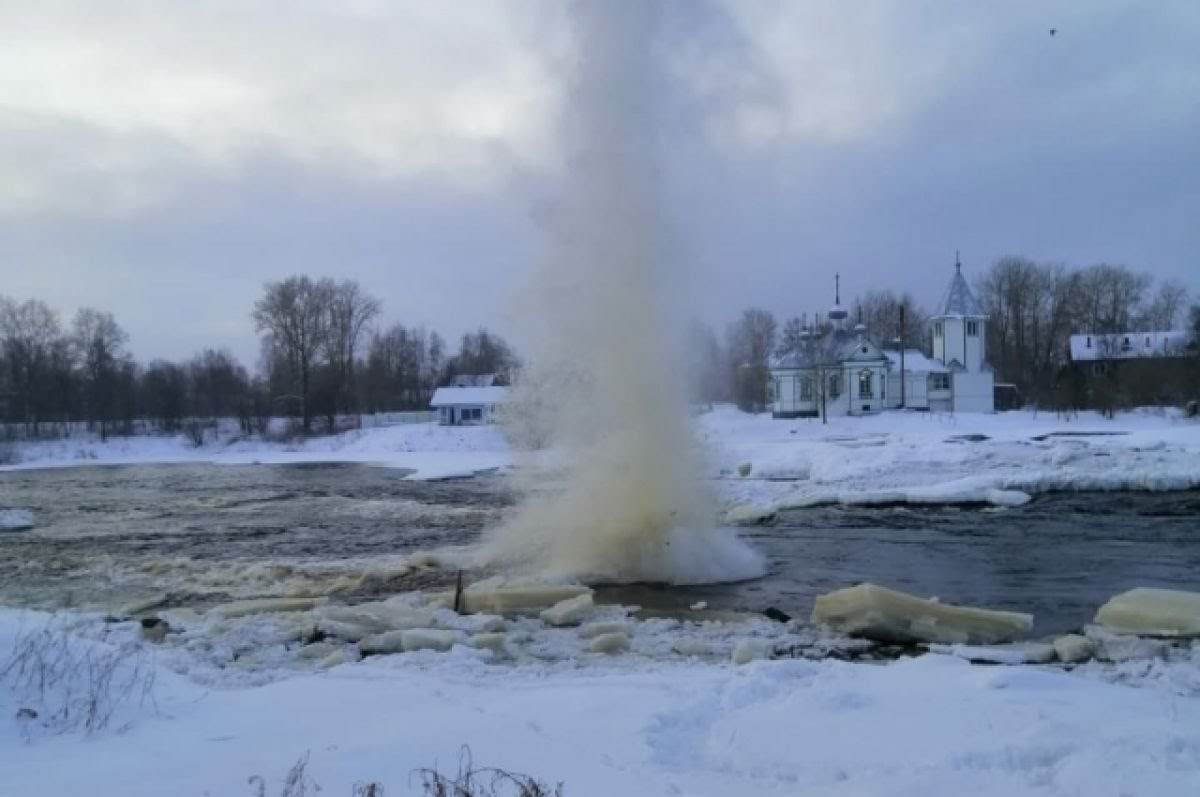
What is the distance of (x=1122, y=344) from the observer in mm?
93250

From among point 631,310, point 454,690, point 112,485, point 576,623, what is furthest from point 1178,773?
point 112,485

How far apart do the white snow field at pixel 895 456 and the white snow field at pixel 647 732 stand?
9694mm

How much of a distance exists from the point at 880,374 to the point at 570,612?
65.2 meters

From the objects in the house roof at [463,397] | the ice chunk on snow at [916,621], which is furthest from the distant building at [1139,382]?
the ice chunk on snow at [916,621]

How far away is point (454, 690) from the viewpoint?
910 cm

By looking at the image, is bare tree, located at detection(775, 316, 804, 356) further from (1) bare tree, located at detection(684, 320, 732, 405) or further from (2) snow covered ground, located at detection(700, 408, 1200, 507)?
(1) bare tree, located at detection(684, 320, 732, 405)

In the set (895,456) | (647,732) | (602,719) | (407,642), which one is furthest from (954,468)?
(647,732)

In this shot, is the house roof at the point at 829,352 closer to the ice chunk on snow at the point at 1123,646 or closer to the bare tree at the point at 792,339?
the bare tree at the point at 792,339

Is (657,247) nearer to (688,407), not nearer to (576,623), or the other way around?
(688,407)

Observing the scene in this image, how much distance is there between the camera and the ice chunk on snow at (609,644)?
36.8 ft

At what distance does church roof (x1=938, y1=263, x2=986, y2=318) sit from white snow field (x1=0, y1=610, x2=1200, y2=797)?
246 ft

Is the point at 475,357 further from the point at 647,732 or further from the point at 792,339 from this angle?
the point at 647,732

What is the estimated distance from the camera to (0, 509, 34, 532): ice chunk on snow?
2760cm

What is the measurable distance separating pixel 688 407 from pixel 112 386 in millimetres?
91713
